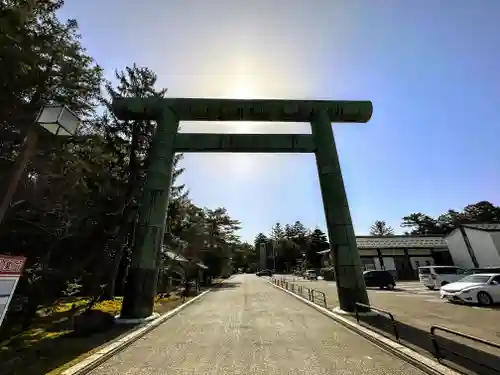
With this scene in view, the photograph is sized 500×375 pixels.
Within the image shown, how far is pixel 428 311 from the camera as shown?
12.4m

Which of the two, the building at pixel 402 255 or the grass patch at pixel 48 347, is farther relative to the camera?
the building at pixel 402 255

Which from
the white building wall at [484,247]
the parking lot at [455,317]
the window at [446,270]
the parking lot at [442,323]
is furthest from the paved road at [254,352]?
the white building wall at [484,247]

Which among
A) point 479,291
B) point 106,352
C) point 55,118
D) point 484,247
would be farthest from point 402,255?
point 55,118

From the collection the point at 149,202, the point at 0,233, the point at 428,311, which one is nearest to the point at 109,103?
the point at 149,202

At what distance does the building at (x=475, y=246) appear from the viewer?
29.2 m

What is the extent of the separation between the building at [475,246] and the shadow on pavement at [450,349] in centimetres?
2781

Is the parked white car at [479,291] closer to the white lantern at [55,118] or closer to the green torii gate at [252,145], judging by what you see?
the green torii gate at [252,145]

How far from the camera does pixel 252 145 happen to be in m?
13.7

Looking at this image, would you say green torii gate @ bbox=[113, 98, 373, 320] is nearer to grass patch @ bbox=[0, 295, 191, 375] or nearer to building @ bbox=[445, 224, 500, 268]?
grass patch @ bbox=[0, 295, 191, 375]

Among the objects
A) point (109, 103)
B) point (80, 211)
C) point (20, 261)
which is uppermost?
point (109, 103)

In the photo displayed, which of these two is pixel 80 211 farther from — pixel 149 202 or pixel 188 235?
pixel 188 235

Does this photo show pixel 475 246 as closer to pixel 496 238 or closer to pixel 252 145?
pixel 496 238

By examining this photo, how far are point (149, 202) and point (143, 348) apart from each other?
6209 millimetres

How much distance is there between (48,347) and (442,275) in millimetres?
24339
